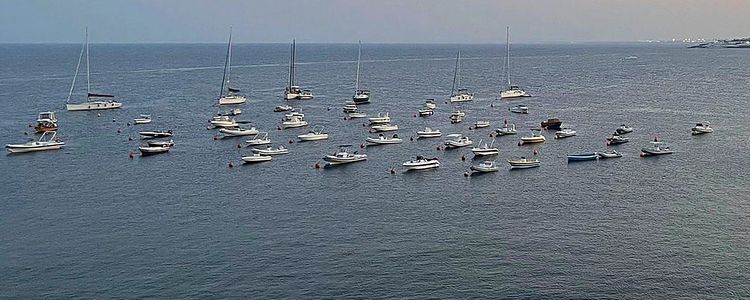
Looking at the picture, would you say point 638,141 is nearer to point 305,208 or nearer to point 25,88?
point 305,208

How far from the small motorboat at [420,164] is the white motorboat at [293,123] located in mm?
33905

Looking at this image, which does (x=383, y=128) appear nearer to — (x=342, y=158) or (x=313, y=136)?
(x=313, y=136)

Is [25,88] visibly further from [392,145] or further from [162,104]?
[392,145]

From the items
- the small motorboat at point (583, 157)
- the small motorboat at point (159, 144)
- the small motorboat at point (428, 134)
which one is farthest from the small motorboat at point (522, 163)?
the small motorboat at point (159, 144)

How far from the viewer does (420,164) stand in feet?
271

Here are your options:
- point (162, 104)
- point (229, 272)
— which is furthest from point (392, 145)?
point (162, 104)

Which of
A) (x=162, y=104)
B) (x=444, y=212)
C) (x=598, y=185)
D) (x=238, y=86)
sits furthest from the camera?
(x=238, y=86)

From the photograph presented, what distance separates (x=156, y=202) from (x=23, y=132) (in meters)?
49.6

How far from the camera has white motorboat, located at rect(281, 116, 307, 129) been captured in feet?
373

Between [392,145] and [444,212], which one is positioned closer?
[444,212]

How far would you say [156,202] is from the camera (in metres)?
70.5

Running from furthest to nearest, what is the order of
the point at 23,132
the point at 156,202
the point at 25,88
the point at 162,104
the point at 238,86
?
the point at 238,86 → the point at 25,88 → the point at 162,104 → the point at 23,132 → the point at 156,202

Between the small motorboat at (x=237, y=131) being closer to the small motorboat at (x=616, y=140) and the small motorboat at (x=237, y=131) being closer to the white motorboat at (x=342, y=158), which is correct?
the white motorboat at (x=342, y=158)

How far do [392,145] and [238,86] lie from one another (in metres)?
105
